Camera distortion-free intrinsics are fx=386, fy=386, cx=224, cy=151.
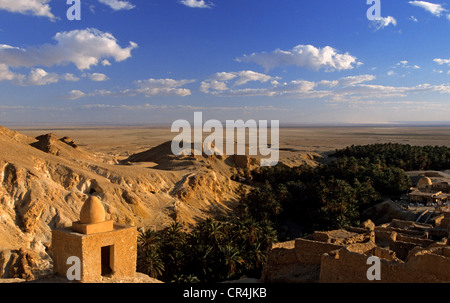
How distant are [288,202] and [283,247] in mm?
16887

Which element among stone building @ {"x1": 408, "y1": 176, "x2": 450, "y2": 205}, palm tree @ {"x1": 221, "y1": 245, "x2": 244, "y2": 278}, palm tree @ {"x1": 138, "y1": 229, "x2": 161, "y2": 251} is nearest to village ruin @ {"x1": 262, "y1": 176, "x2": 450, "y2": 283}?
palm tree @ {"x1": 221, "y1": 245, "x2": 244, "y2": 278}

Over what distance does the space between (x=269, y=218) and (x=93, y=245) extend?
20305 mm

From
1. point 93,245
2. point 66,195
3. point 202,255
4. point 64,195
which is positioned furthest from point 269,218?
point 93,245

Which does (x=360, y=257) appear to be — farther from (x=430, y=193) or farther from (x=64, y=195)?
(x=430, y=193)

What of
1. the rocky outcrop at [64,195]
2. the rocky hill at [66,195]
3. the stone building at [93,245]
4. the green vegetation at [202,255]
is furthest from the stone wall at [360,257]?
the rocky outcrop at [64,195]

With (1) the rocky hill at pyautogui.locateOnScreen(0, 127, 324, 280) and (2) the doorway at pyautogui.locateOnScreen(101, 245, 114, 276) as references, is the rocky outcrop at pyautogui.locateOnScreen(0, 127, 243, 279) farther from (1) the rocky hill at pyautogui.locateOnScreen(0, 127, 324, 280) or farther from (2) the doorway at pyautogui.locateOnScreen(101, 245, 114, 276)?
(2) the doorway at pyautogui.locateOnScreen(101, 245, 114, 276)

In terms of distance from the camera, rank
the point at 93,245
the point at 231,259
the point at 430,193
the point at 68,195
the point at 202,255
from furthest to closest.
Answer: the point at 430,193 → the point at 68,195 → the point at 202,255 → the point at 231,259 → the point at 93,245

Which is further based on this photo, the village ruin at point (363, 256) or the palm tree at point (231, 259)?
the palm tree at point (231, 259)

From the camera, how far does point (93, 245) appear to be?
10656 millimetres

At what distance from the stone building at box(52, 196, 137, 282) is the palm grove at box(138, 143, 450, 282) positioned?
5.66m

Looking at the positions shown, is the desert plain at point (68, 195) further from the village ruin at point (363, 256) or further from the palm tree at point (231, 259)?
the village ruin at point (363, 256)

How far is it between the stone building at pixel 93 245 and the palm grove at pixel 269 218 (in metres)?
5.66

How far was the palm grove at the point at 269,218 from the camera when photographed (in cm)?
1956
